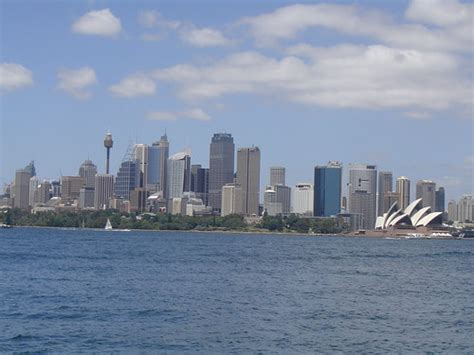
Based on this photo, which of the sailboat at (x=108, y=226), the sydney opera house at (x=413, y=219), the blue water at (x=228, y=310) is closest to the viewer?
the blue water at (x=228, y=310)

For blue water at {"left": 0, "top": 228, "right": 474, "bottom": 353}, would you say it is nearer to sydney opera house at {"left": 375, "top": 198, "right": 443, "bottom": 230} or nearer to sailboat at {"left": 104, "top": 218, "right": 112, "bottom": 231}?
sydney opera house at {"left": 375, "top": 198, "right": 443, "bottom": 230}

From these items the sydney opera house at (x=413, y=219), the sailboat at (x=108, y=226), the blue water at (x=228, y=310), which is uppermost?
the sydney opera house at (x=413, y=219)

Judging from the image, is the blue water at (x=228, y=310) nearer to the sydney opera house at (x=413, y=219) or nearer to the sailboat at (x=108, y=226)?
the sydney opera house at (x=413, y=219)

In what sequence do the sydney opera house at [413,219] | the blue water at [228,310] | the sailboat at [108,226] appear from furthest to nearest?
1. the sailboat at [108,226]
2. the sydney opera house at [413,219]
3. the blue water at [228,310]

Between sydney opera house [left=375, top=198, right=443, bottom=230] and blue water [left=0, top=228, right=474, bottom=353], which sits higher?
sydney opera house [left=375, top=198, right=443, bottom=230]

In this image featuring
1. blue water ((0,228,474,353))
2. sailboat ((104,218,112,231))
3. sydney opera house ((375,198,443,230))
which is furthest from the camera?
sailboat ((104,218,112,231))

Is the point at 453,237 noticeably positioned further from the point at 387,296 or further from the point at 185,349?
the point at 185,349

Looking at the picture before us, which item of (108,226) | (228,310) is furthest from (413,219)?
(228,310)

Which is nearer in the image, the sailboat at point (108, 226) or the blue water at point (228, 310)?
the blue water at point (228, 310)

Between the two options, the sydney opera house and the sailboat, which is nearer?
the sydney opera house

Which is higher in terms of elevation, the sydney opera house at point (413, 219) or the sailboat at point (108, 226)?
the sydney opera house at point (413, 219)

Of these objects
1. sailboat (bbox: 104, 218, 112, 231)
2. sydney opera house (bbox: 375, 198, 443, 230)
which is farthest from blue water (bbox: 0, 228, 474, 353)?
sailboat (bbox: 104, 218, 112, 231)

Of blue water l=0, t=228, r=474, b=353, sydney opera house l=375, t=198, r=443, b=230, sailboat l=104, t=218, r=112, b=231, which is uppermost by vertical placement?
sydney opera house l=375, t=198, r=443, b=230

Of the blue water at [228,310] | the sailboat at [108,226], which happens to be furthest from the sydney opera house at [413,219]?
the blue water at [228,310]
